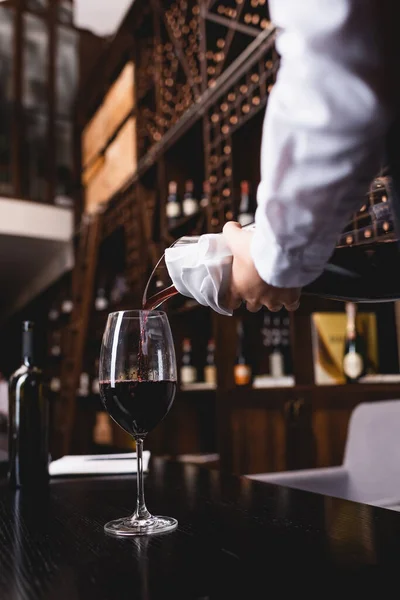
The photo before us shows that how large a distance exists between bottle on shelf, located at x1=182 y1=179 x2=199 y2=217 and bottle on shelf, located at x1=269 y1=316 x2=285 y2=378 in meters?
0.76

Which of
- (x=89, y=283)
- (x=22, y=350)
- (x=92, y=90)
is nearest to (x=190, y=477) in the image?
(x=22, y=350)

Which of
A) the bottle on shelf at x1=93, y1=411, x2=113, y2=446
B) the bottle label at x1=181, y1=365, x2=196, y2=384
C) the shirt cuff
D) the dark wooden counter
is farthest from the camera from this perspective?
the bottle on shelf at x1=93, y1=411, x2=113, y2=446

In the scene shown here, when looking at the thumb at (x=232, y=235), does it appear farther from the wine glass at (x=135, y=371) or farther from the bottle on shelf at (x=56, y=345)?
the bottle on shelf at (x=56, y=345)

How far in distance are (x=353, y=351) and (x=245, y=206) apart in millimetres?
885

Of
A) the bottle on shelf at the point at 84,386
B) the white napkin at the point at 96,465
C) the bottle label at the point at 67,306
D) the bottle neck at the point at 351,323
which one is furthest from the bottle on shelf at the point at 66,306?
the white napkin at the point at 96,465

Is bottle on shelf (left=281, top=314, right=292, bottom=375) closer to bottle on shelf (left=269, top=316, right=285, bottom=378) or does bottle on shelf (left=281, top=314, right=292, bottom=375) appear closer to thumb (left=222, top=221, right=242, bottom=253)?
bottle on shelf (left=269, top=316, right=285, bottom=378)

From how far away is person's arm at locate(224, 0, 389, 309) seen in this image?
1.79 ft

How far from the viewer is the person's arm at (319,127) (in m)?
0.55

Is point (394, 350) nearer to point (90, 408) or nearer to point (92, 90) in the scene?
point (90, 408)

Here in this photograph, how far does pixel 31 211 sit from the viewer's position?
6.18 meters

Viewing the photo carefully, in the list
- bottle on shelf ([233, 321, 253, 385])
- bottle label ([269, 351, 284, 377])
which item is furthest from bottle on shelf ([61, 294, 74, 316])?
bottle label ([269, 351, 284, 377])

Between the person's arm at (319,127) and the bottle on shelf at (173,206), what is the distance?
10.1ft

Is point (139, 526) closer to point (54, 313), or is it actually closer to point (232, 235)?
point (232, 235)

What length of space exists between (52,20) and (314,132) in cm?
668
